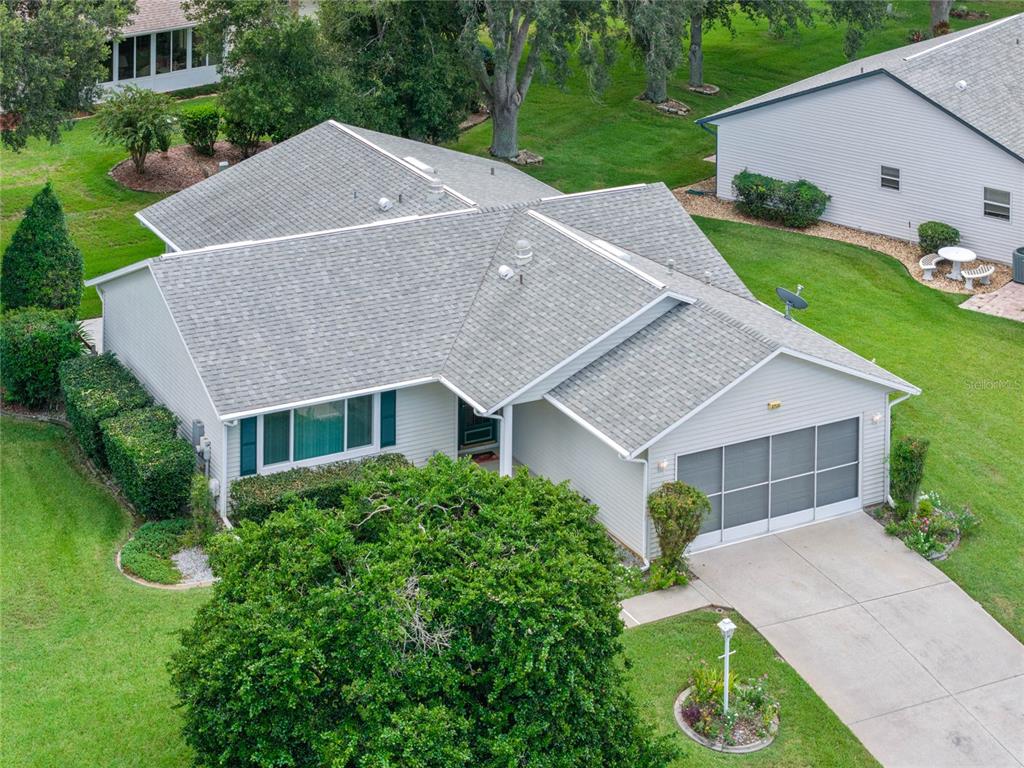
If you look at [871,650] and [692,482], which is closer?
[871,650]

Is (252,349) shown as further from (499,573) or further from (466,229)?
(499,573)

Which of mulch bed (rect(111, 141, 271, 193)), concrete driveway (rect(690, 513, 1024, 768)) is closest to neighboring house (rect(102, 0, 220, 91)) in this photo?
Answer: mulch bed (rect(111, 141, 271, 193))

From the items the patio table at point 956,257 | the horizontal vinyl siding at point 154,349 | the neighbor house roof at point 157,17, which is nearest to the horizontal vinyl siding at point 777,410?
the horizontal vinyl siding at point 154,349

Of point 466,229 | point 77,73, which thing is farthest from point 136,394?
point 77,73

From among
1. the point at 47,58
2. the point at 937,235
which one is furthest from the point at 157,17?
the point at 937,235

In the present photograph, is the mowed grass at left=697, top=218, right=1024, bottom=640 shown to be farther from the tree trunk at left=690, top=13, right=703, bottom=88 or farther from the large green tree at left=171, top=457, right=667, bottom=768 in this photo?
the tree trunk at left=690, top=13, right=703, bottom=88

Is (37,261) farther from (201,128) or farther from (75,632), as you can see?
(201,128)
